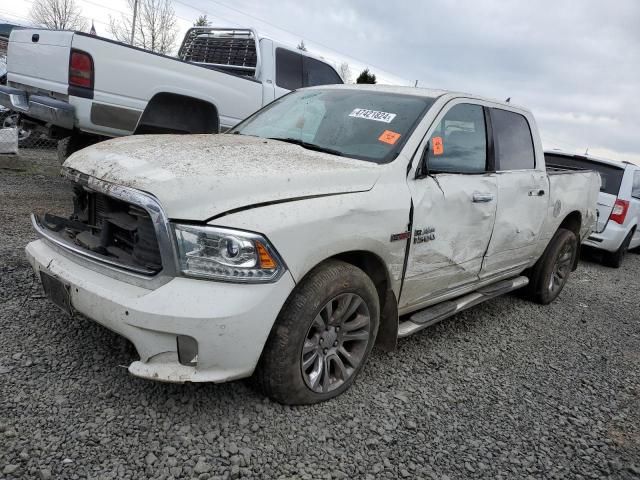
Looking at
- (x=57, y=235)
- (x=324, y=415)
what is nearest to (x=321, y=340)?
(x=324, y=415)

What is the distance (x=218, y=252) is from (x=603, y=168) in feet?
24.1

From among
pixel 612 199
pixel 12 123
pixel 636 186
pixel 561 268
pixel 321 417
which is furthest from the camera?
pixel 12 123

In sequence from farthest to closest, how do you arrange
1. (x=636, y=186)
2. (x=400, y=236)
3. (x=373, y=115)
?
(x=636, y=186) < (x=373, y=115) < (x=400, y=236)

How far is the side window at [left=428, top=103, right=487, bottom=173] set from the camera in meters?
3.23

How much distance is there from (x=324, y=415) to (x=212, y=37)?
6697 mm

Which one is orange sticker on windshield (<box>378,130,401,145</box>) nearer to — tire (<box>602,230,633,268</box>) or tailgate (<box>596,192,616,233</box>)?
tailgate (<box>596,192,616,233</box>)

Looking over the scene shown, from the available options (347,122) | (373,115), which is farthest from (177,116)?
(373,115)

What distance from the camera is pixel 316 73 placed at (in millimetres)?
7602

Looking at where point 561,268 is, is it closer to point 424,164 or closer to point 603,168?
point 424,164

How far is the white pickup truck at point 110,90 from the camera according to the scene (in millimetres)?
5027

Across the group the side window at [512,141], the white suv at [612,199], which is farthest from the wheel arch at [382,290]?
the white suv at [612,199]

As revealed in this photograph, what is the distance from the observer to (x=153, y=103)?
5.50m

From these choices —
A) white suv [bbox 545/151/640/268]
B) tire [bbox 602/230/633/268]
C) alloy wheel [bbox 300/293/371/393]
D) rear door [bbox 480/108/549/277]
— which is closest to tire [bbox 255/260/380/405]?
alloy wheel [bbox 300/293/371/393]

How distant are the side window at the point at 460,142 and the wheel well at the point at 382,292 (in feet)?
2.38
